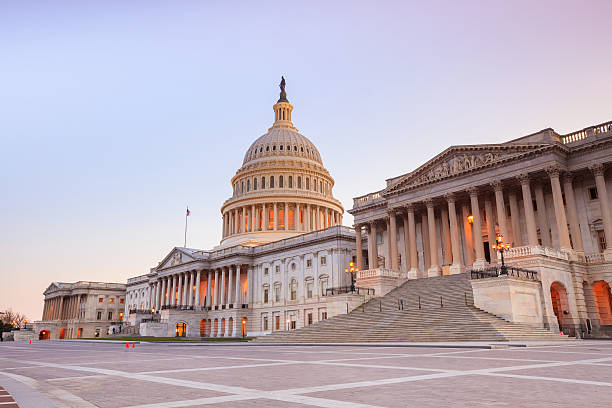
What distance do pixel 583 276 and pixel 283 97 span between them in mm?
109548

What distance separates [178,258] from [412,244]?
63.4 metres

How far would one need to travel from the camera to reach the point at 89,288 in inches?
5335

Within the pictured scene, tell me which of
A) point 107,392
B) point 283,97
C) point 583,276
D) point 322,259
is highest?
point 283,97

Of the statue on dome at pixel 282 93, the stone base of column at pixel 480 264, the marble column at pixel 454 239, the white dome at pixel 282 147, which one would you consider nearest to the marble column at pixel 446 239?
the marble column at pixel 454 239

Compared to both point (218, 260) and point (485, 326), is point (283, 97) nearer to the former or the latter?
point (218, 260)

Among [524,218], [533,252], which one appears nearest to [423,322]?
[533,252]

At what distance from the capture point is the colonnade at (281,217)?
109m

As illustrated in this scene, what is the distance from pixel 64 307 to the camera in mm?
142375

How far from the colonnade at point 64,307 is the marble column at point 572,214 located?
129 meters

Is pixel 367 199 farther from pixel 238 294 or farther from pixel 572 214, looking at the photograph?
pixel 238 294

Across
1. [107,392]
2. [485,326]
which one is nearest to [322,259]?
[485,326]

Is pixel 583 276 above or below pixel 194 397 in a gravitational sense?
above

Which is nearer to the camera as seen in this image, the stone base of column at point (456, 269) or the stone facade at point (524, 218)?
the stone facade at point (524, 218)

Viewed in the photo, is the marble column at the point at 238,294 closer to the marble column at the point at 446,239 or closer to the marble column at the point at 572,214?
the marble column at the point at 446,239
